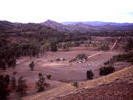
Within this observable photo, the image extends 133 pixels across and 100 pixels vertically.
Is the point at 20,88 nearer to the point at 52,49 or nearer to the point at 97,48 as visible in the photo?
the point at 52,49

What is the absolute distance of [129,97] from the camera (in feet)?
25.7

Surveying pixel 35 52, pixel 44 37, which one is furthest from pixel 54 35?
pixel 35 52

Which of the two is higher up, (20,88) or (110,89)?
(110,89)

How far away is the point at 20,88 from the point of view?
18891 millimetres

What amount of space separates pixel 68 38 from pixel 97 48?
2873cm

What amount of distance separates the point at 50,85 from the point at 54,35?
259 feet

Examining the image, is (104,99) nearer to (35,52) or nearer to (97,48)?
(35,52)

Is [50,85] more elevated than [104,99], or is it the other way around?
[104,99]

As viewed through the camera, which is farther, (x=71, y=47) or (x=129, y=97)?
(x=71, y=47)

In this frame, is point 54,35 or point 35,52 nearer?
point 35,52

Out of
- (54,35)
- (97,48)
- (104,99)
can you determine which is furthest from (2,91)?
(54,35)

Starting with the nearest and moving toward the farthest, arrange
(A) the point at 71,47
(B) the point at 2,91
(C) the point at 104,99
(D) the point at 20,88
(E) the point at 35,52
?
(C) the point at 104,99 < (B) the point at 2,91 < (D) the point at 20,88 < (E) the point at 35,52 < (A) the point at 71,47

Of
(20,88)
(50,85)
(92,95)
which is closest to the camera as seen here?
(92,95)

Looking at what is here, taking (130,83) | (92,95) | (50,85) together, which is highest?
(130,83)
